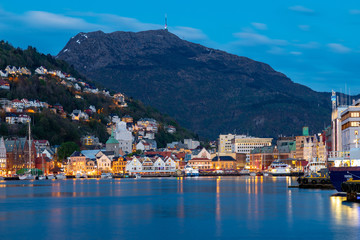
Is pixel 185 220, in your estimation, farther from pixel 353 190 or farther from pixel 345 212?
pixel 353 190

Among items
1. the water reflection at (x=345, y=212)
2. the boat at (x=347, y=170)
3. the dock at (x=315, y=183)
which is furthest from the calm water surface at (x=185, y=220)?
the dock at (x=315, y=183)

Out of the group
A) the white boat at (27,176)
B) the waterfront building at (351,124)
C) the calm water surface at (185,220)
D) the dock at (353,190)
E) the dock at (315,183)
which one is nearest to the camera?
the calm water surface at (185,220)

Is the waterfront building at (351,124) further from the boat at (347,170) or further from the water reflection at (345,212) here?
the water reflection at (345,212)

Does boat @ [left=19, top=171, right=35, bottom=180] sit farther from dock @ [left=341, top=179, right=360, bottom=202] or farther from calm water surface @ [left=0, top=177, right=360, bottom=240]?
dock @ [left=341, top=179, right=360, bottom=202]

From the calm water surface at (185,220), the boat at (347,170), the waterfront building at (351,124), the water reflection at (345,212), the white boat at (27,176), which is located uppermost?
the waterfront building at (351,124)

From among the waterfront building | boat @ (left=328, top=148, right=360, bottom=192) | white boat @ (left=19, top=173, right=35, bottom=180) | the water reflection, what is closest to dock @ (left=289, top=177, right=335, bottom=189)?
the waterfront building

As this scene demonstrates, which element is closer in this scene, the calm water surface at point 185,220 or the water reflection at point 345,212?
the calm water surface at point 185,220

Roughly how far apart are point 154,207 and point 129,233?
23.2 metres

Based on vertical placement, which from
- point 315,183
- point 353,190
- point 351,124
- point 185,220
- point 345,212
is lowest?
point 185,220

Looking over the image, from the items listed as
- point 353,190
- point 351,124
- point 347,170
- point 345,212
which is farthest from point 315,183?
point 345,212

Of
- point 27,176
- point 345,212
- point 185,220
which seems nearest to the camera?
point 185,220

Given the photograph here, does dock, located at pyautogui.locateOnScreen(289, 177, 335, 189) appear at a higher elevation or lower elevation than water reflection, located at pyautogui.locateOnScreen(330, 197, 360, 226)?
higher

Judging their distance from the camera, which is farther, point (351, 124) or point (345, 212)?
point (351, 124)

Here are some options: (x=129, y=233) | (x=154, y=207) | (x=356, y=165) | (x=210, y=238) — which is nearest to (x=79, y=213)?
(x=154, y=207)
